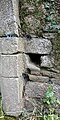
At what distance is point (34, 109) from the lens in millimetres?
3045

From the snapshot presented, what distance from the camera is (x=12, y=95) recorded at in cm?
290

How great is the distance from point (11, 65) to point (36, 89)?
0.48 metres

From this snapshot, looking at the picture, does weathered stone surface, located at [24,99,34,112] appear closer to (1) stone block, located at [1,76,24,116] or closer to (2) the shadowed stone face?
(1) stone block, located at [1,76,24,116]

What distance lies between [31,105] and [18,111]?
7.7 inches

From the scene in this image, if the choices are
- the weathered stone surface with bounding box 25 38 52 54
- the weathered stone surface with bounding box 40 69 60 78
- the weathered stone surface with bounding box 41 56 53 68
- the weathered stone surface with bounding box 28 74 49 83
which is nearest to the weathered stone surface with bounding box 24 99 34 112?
the weathered stone surface with bounding box 28 74 49 83

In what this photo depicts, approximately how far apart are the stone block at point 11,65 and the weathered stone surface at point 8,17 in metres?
0.29

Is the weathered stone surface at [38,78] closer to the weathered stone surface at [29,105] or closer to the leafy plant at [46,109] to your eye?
the leafy plant at [46,109]

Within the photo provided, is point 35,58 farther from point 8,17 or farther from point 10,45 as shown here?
point 8,17

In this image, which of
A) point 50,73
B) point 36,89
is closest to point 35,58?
point 50,73

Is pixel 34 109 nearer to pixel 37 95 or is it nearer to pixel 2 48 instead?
pixel 37 95

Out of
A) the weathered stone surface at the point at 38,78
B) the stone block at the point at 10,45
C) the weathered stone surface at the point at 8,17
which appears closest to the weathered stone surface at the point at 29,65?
the weathered stone surface at the point at 38,78

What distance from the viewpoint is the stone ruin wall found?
2.78 metres

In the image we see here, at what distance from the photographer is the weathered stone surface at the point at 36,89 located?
9.87 feet

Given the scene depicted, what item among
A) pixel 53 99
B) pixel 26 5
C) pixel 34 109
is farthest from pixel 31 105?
pixel 26 5
